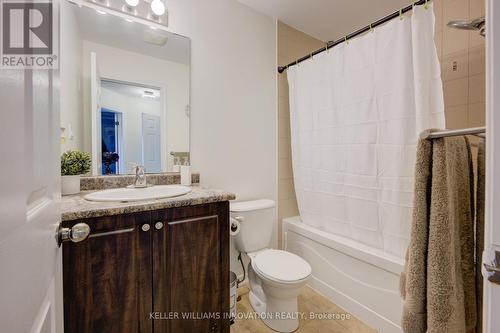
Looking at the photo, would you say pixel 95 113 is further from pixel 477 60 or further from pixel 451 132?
pixel 477 60

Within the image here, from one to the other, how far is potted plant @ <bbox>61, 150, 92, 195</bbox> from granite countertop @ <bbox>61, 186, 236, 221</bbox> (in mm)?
57

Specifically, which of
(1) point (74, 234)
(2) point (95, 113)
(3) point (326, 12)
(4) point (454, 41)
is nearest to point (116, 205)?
(1) point (74, 234)

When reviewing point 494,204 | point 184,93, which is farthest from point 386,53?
point 184,93

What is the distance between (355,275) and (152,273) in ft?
4.41

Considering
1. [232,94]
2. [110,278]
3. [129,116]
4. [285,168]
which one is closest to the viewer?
[110,278]

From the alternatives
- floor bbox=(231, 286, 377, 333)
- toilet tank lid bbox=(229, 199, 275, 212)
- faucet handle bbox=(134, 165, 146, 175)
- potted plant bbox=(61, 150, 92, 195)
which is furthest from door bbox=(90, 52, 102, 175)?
floor bbox=(231, 286, 377, 333)

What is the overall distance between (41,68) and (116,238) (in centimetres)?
74

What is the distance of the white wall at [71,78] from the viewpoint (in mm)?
1291

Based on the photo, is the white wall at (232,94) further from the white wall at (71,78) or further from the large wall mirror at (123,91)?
the white wall at (71,78)

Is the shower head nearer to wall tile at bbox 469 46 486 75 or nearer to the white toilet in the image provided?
wall tile at bbox 469 46 486 75

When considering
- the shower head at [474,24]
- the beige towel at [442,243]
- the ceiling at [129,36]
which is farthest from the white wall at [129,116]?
the shower head at [474,24]

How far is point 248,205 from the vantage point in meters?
1.81

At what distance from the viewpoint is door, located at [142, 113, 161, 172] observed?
5.28 ft

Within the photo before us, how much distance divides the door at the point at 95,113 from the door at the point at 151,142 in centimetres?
26
